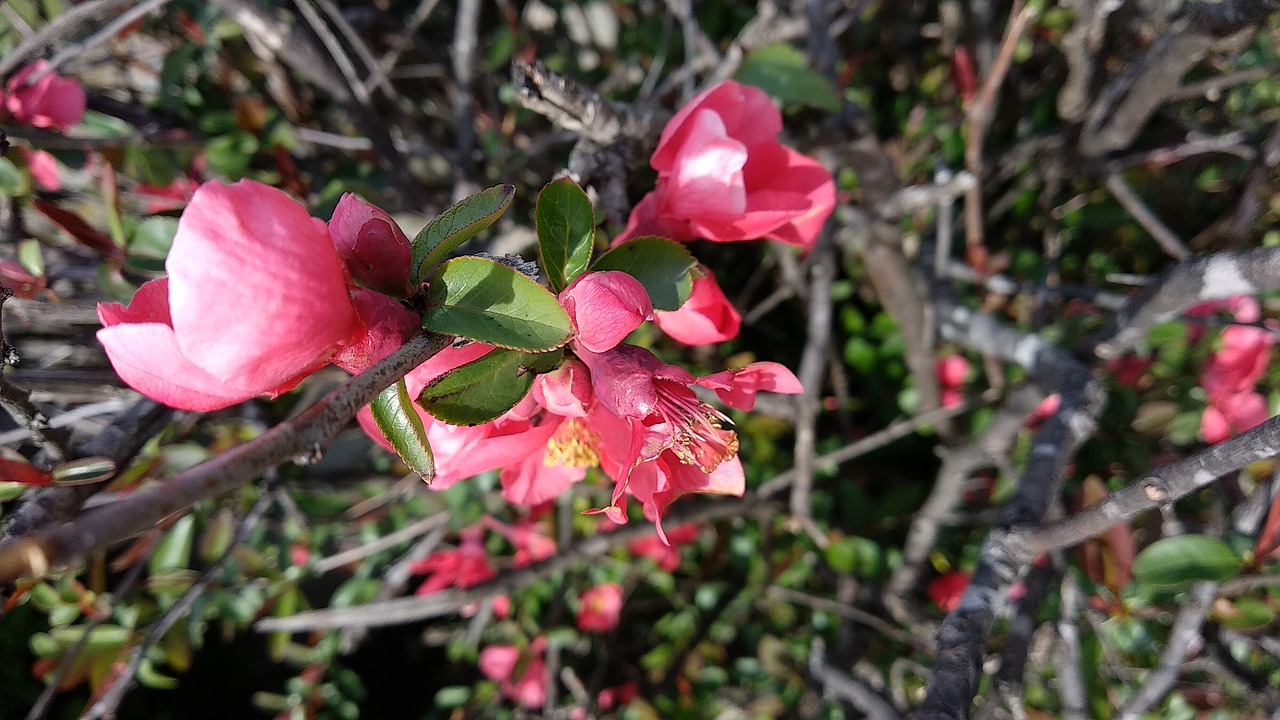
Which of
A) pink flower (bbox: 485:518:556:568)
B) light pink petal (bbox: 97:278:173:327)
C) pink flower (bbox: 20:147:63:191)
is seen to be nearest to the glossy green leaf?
light pink petal (bbox: 97:278:173:327)

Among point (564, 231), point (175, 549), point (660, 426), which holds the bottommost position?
point (175, 549)

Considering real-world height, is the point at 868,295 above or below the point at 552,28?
below

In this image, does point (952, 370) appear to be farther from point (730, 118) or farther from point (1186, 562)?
point (730, 118)

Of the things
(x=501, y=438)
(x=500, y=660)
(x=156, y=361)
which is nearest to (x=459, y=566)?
(x=500, y=660)

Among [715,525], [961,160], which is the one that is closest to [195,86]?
[715,525]

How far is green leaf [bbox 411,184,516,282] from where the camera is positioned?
0.41 metres

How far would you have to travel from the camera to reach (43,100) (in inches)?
36.5

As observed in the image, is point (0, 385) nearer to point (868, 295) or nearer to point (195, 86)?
point (195, 86)

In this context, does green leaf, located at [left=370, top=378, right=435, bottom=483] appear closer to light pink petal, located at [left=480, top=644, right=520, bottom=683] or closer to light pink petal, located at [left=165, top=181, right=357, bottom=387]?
light pink petal, located at [left=165, top=181, right=357, bottom=387]

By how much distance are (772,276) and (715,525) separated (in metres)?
0.76

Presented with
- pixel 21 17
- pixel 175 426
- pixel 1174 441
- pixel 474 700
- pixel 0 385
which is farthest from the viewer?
pixel 474 700

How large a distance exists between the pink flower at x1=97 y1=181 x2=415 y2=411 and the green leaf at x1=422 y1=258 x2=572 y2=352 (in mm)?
42

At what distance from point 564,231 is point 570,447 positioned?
20 cm

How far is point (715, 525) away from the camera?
63.6 inches
